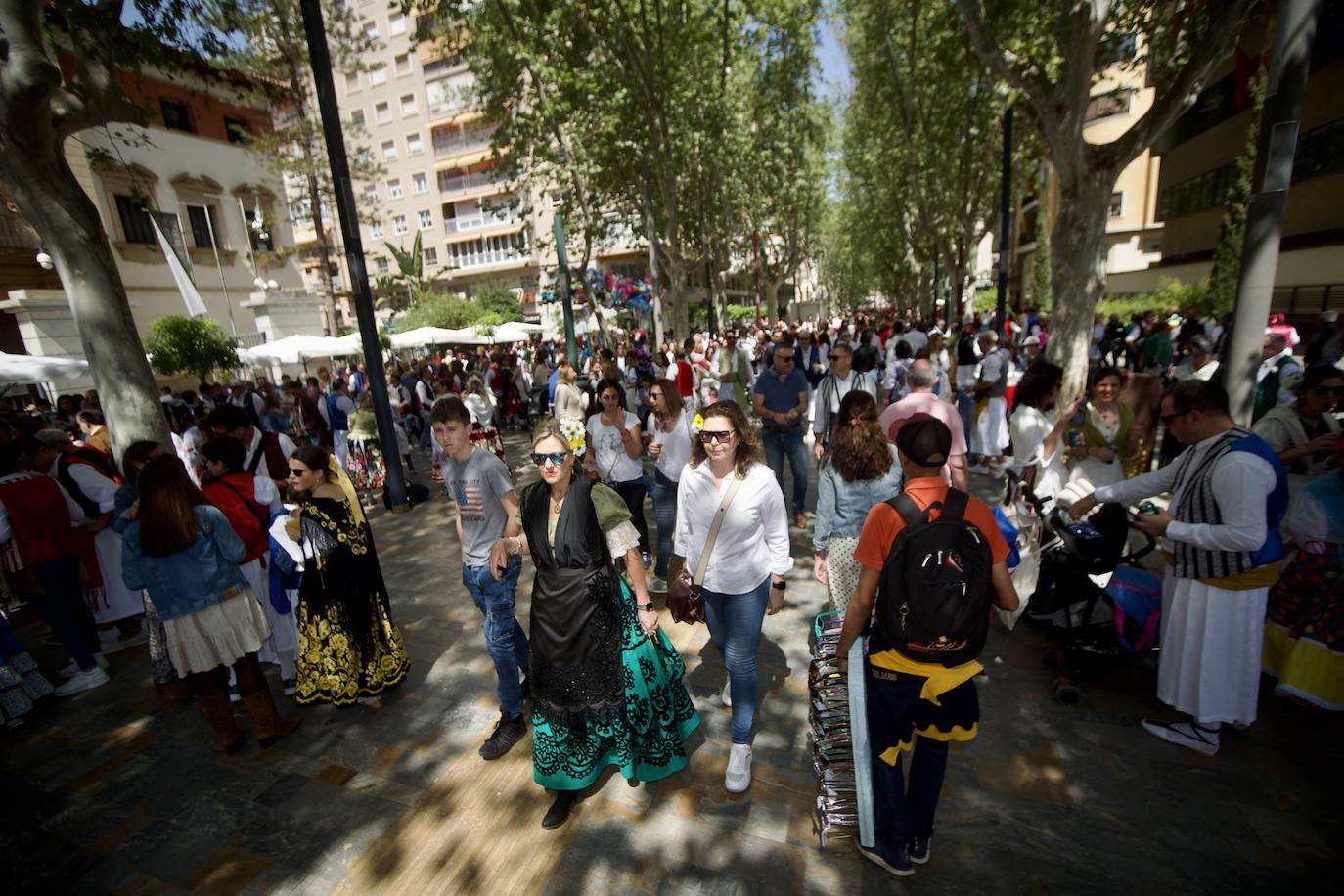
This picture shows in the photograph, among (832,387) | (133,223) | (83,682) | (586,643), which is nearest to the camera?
(586,643)

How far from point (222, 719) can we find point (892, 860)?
3.99 m

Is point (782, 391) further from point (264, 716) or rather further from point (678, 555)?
point (264, 716)

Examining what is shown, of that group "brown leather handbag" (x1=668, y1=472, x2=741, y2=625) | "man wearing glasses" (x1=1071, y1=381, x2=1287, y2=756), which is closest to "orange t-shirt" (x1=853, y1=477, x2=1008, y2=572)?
"brown leather handbag" (x1=668, y1=472, x2=741, y2=625)

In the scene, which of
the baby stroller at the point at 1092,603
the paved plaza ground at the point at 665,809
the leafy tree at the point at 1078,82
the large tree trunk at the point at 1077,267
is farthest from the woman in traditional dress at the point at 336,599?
the large tree trunk at the point at 1077,267

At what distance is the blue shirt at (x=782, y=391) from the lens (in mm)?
6422

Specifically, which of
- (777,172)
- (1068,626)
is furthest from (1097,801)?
(777,172)

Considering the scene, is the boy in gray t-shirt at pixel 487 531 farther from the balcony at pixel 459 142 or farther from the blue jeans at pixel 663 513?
the balcony at pixel 459 142

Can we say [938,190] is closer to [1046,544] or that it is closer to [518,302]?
[1046,544]

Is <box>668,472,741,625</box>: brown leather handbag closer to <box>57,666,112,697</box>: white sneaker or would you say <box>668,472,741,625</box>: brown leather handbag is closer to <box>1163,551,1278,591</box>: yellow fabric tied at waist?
<box>1163,551,1278,591</box>: yellow fabric tied at waist

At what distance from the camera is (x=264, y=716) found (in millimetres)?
3885

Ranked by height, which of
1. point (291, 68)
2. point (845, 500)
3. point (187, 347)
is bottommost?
point (845, 500)

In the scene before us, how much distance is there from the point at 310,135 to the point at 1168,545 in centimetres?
2635

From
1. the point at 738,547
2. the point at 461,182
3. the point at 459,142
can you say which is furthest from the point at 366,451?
the point at 459,142

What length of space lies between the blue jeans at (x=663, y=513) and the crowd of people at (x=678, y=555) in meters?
0.03
